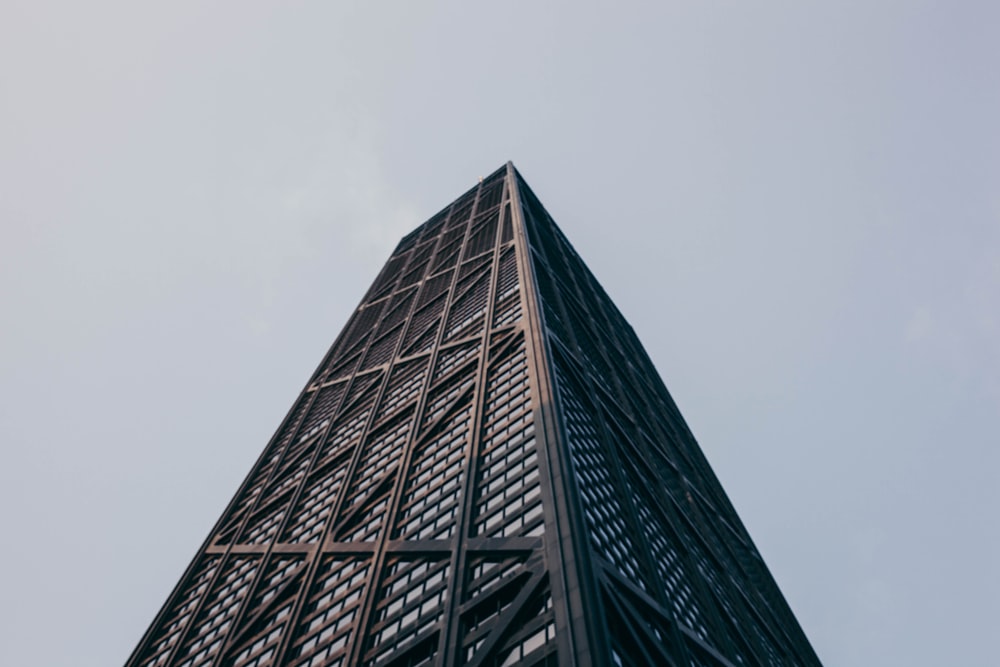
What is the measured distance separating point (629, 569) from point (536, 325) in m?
26.1

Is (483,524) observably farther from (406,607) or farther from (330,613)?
(330,613)

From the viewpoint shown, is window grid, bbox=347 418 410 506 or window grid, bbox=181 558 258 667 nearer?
window grid, bbox=181 558 258 667

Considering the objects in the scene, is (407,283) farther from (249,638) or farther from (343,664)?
(343,664)

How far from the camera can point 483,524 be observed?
41875 millimetres

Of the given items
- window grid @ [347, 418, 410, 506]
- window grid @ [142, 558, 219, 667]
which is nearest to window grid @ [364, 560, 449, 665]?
window grid @ [347, 418, 410, 506]

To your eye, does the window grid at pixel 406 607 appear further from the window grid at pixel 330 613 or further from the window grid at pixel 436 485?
the window grid at pixel 436 485

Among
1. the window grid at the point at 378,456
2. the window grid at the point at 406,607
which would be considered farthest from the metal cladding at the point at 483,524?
the window grid at the point at 378,456

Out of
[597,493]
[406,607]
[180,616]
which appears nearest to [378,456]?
[180,616]

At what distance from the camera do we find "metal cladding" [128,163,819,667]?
3528 centimetres

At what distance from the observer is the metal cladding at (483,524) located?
116 ft

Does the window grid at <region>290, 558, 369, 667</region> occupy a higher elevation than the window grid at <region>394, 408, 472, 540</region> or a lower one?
lower

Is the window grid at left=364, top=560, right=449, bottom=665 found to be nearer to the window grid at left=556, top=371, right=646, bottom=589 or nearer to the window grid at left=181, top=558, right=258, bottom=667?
the window grid at left=556, top=371, right=646, bottom=589

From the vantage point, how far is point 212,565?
6656 cm

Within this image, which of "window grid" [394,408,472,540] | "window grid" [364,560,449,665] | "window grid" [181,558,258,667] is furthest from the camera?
"window grid" [181,558,258,667]
